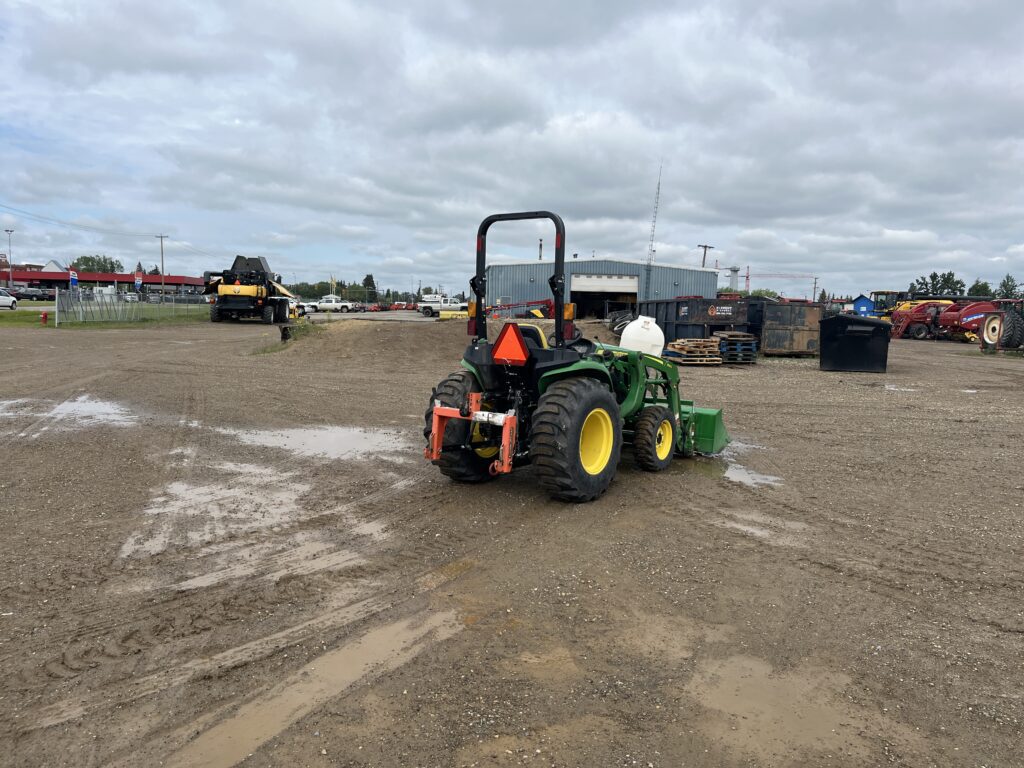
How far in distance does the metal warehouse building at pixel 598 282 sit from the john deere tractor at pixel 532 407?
36142 mm

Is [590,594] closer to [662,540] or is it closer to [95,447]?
[662,540]

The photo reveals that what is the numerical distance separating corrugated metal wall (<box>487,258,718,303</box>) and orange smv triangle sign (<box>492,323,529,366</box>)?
122 feet

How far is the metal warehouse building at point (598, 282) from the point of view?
43.0m

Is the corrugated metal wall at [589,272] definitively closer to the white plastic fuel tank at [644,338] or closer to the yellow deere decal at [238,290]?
the yellow deere decal at [238,290]

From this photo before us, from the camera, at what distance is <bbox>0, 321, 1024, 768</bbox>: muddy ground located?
Answer: 2.79 meters

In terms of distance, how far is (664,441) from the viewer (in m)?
7.23

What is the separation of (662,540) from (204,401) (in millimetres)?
8587

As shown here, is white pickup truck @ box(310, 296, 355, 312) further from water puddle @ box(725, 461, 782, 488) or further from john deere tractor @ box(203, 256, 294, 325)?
water puddle @ box(725, 461, 782, 488)

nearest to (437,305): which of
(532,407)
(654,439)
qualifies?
(654,439)

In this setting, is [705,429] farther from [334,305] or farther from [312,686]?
[334,305]

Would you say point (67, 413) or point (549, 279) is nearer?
point (549, 279)

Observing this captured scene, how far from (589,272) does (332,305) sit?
25.2 meters

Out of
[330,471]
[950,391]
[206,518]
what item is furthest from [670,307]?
[206,518]

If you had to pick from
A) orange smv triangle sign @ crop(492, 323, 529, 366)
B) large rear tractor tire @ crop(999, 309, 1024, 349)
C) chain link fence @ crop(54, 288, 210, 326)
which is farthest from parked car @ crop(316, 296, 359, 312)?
orange smv triangle sign @ crop(492, 323, 529, 366)
